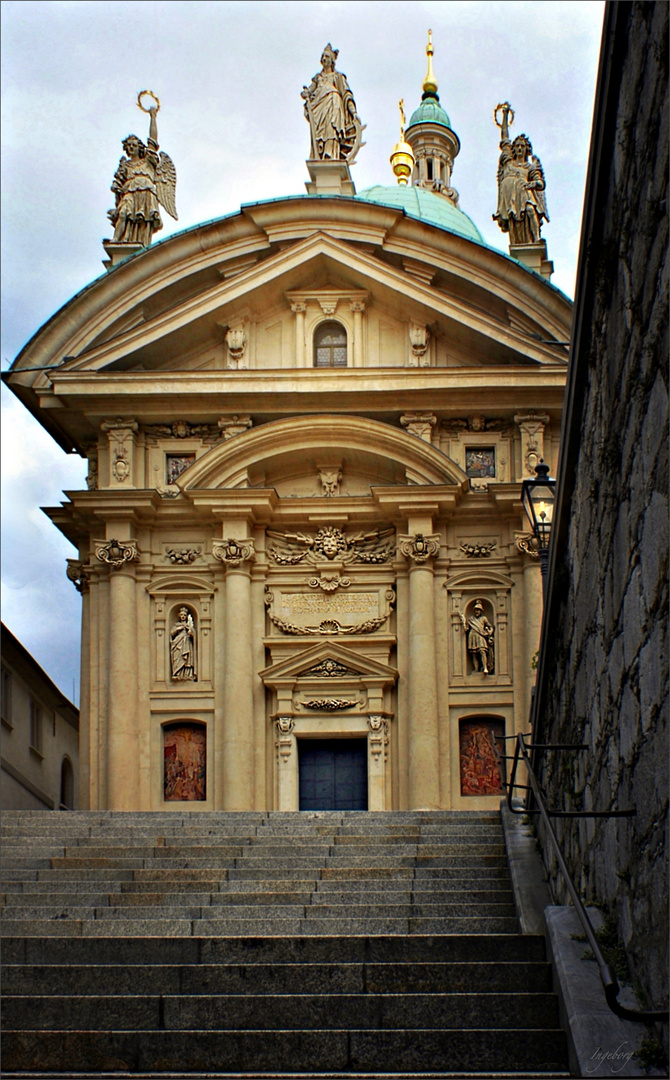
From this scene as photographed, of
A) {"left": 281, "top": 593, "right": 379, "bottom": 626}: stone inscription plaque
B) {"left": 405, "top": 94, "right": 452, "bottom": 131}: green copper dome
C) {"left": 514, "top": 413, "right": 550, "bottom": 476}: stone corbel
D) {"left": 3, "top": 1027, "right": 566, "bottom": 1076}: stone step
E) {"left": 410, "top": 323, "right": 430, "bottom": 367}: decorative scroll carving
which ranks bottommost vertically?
{"left": 3, "top": 1027, "right": 566, "bottom": 1076}: stone step

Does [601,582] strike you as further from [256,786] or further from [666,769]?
[256,786]

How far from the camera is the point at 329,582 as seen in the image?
1005 inches

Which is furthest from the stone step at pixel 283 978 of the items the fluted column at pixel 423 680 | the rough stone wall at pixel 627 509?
the fluted column at pixel 423 680

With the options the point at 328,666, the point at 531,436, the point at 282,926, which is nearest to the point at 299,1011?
the point at 282,926

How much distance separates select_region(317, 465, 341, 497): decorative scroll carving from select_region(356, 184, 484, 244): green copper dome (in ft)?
50.9

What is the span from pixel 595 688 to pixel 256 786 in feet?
55.1

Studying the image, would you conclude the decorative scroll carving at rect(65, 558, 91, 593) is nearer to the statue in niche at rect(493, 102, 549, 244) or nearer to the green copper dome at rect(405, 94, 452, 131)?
the statue in niche at rect(493, 102, 549, 244)

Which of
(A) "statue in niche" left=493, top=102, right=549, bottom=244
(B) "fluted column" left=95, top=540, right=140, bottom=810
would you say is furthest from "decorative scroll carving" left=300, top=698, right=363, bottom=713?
(A) "statue in niche" left=493, top=102, right=549, bottom=244

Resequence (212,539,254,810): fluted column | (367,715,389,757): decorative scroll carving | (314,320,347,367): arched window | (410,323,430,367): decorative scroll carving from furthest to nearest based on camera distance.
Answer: (314,320,347,367): arched window
(410,323,430,367): decorative scroll carving
(367,715,389,757): decorative scroll carving
(212,539,254,810): fluted column

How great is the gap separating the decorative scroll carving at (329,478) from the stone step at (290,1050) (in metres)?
18.5

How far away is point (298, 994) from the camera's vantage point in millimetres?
8641

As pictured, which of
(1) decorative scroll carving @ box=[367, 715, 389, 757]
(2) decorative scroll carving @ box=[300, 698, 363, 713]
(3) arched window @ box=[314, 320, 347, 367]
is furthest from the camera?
(3) arched window @ box=[314, 320, 347, 367]

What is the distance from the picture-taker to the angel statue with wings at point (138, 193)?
28.0m

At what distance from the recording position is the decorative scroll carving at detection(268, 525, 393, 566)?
1011 inches
